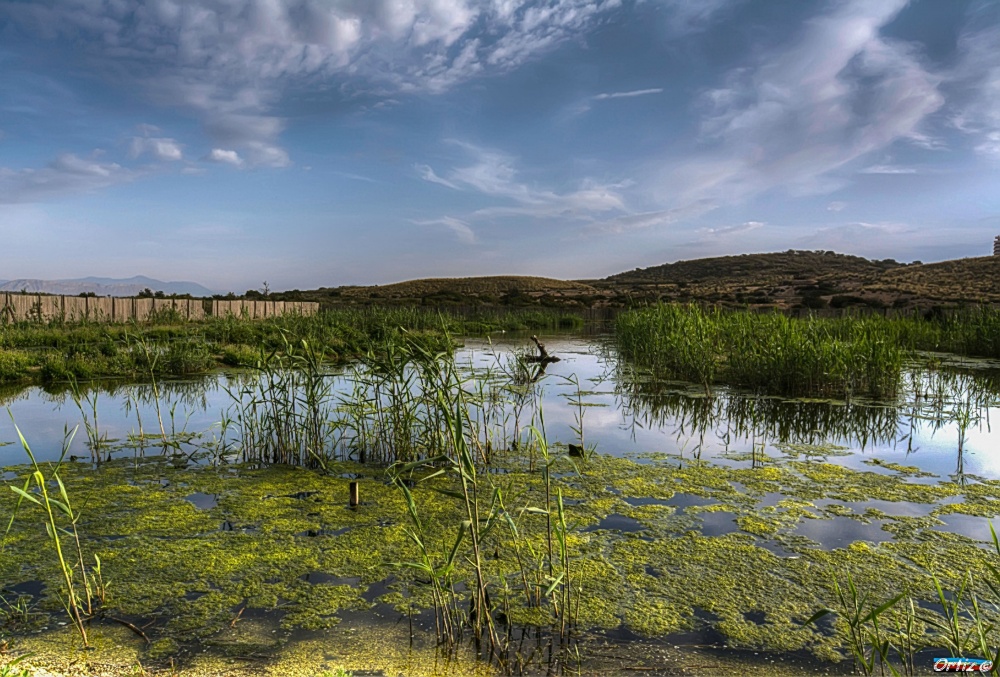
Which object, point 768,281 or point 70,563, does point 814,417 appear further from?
point 768,281

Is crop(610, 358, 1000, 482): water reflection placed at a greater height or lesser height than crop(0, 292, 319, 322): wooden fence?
lesser

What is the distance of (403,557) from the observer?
3.03 metres

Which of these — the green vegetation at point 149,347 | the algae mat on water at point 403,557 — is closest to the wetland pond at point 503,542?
the algae mat on water at point 403,557

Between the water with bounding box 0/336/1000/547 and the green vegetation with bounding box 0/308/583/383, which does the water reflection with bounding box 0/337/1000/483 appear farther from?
the green vegetation with bounding box 0/308/583/383

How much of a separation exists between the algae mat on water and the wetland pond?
0.01 m

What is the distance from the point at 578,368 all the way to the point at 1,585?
894 centimetres

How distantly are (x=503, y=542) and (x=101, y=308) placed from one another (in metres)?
16.8

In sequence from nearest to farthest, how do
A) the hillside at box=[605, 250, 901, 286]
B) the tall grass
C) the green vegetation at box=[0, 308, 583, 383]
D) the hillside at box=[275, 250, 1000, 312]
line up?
1. the tall grass
2. the green vegetation at box=[0, 308, 583, 383]
3. the hillside at box=[275, 250, 1000, 312]
4. the hillside at box=[605, 250, 901, 286]

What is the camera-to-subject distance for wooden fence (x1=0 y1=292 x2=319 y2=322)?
14805 mm

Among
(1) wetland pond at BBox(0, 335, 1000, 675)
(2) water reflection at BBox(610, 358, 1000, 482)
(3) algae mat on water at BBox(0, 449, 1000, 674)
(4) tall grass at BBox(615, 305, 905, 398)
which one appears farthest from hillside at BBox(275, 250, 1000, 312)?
(3) algae mat on water at BBox(0, 449, 1000, 674)

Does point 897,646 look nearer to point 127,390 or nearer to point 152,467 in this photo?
point 152,467

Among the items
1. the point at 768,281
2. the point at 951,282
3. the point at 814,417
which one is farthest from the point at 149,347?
the point at 768,281

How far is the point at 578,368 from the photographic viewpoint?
35.7ft

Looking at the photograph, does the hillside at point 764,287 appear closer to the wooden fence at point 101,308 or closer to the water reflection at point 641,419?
the water reflection at point 641,419
